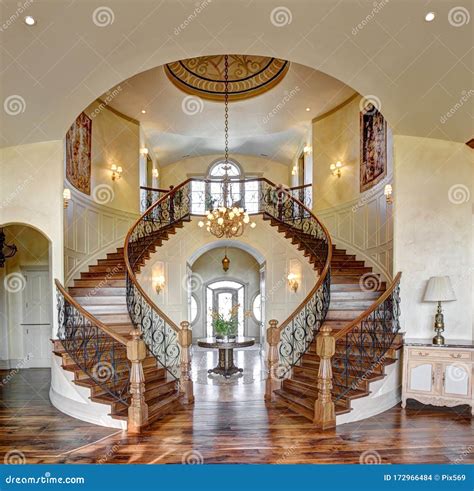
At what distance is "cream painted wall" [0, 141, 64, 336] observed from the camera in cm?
534

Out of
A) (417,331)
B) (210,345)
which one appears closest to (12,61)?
(210,345)

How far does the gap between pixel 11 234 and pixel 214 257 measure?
6465mm

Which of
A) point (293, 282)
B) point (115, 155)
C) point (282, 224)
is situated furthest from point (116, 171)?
point (293, 282)

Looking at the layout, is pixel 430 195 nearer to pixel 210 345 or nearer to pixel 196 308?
pixel 210 345

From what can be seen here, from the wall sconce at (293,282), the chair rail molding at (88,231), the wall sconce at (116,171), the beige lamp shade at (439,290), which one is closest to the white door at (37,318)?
the chair rail molding at (88,231)

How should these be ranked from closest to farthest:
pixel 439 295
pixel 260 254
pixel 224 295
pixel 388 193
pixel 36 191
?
pixel 439 295
pixel 36 191
pixel 388 193
pixel 260 254
pixel 224 295

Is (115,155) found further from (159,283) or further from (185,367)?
(185,367)

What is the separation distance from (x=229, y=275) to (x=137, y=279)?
5.41 meters

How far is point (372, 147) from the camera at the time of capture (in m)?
7.44

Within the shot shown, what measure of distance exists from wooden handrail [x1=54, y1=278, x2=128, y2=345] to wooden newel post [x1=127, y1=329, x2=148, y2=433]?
0.53 ft

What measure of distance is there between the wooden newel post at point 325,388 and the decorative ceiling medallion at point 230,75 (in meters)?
5.77

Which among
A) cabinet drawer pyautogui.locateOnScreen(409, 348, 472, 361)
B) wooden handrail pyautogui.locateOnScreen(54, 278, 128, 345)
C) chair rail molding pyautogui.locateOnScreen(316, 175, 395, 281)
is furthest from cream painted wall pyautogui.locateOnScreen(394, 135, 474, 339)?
wooden handrail pyautogui.locateOnScreen(54, 278, 128, 345)

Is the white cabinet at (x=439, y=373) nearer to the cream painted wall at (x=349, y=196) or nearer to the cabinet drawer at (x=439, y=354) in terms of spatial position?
the cabinet drawer at (x=439, y=354)

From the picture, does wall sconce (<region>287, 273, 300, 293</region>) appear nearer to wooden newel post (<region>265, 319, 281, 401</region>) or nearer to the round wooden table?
Answer: the round wooden table
